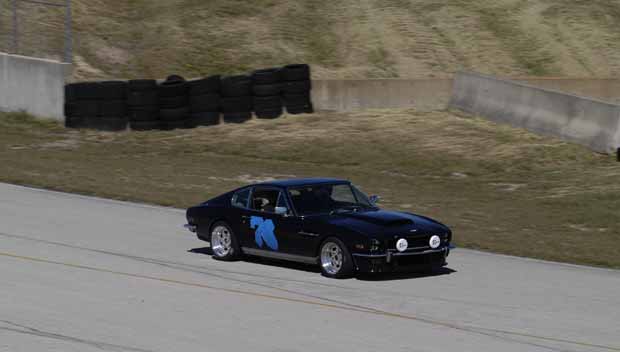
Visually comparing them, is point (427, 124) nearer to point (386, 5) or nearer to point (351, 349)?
point (386, 5)

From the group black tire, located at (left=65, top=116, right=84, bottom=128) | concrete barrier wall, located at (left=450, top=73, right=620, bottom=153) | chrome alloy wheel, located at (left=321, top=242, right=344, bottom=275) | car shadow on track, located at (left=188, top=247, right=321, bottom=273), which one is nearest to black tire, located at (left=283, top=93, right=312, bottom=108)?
concrete barrier wall, located at (left=450, top=73, right=620, bottom=153)

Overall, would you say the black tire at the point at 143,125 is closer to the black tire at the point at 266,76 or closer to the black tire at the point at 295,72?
the black tire at the point at 266,76

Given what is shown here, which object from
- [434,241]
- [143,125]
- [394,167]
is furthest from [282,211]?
[143,125]

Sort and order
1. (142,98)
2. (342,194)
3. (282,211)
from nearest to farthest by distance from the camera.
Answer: (282,211) → (342,194) → (142,98)

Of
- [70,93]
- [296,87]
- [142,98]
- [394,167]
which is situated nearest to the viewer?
[394,167]

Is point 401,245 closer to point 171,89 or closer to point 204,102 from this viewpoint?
point 171,89

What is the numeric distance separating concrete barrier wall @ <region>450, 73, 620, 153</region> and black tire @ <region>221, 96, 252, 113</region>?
5.52m

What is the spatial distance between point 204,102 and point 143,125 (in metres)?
1.73

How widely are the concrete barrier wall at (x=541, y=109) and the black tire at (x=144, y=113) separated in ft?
26.0

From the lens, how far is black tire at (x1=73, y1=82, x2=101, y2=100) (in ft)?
89.8

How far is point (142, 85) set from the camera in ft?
88.9

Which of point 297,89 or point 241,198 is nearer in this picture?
point 241,198

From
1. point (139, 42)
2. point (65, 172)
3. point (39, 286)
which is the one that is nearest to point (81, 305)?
point (39, 286)

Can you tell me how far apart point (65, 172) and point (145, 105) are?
5.60 metres
